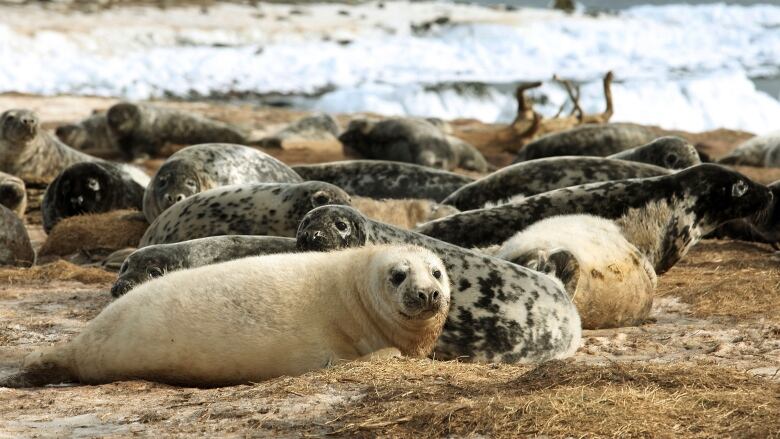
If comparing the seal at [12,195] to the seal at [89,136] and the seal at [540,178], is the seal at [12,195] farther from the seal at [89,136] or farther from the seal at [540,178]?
the seal at [89,136]

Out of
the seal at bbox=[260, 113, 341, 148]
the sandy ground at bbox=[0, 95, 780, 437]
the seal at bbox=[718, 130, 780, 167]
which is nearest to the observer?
the sandy ground at bbox=[0, 95, 780, 437]

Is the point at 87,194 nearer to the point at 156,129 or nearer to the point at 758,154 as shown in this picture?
the point at 156,129

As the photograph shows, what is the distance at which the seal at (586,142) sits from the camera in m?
→ 13.3

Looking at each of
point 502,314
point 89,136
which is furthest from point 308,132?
point 502,314

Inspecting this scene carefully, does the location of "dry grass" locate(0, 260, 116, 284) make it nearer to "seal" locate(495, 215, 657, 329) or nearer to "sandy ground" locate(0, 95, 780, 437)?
"sandy ground" locate(0, 95, 780, 437)

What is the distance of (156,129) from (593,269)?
36.4 ft

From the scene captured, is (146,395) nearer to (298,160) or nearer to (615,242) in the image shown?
(615,242)

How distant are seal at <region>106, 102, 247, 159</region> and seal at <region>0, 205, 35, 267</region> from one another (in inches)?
286

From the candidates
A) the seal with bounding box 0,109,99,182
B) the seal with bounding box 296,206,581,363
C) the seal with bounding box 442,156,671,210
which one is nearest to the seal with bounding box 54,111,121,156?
the seal with bounding box 0,109,99,182

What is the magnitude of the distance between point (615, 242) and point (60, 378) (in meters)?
3.07

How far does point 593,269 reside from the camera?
6109 millimetres

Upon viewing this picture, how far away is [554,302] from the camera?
5363 mm

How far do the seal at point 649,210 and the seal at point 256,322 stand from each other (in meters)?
2.52

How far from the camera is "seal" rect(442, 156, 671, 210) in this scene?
8.83 m
